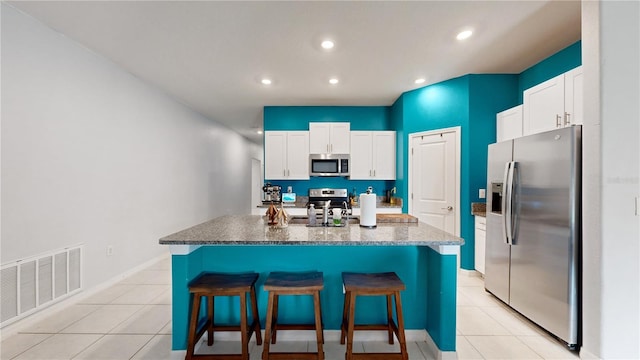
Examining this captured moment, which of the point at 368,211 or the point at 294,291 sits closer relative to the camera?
the point at 294,291

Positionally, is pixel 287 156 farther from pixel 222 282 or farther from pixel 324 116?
pixel 222 282

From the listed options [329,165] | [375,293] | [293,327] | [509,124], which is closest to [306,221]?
[293,327]

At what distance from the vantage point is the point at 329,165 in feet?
15.0

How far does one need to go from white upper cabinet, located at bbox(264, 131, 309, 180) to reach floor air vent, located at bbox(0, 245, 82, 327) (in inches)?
107

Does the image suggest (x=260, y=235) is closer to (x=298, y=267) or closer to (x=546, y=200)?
(x=298, y=267)

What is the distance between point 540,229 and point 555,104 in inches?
46.7

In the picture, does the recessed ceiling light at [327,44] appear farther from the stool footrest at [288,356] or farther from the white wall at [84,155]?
the stool footrest at [288,356]

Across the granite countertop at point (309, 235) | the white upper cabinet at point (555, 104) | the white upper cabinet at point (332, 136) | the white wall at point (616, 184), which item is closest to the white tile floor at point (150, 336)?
the white wall at point (616, 184)

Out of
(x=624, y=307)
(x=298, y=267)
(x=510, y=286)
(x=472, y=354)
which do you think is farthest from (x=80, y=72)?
(x=624, y=307)

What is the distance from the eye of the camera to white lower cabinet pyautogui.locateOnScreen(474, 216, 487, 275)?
10.5ft

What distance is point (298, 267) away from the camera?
80.7 inches

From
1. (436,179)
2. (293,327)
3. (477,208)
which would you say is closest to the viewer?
(293,327)

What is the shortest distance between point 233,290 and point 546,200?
252cm

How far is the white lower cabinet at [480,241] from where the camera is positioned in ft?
10.5
